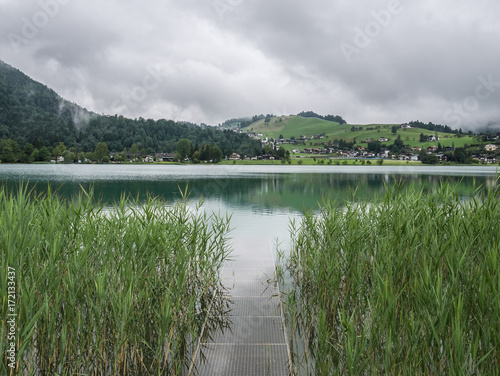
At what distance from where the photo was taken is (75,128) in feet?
477


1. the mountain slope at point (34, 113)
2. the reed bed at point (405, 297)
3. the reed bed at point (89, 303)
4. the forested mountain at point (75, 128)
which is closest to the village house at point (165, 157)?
the forested mountain at point (75, 128)

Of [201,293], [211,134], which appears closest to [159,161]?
[211,134]

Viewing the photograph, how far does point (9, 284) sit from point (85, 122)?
6490 inches

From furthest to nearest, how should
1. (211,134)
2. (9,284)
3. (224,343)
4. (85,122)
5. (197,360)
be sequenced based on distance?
(211,134) < (85,122) < (224,343) < (197,360) < (9,284)

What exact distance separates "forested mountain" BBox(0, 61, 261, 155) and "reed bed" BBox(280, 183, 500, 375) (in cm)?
13368

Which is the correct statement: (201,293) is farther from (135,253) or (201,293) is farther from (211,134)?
(211,134)

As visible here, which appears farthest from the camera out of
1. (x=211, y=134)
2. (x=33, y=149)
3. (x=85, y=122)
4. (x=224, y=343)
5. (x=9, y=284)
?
(x=211, y=134)

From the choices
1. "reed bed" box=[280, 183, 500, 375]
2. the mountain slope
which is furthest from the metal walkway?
the mountain slope

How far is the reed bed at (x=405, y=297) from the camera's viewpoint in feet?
11.7

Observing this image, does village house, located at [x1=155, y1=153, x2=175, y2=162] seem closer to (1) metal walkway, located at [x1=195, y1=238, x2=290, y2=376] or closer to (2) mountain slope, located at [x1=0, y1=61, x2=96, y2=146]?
(2) mountain slope, located at [x1=0, y1=61, x2=96, y2=146]

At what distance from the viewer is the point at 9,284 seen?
386 centimetres

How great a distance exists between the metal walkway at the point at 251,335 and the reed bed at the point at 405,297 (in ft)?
1.06

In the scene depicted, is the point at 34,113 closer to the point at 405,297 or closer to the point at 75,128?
the point at 75,128

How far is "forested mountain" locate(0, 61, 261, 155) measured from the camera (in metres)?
133
